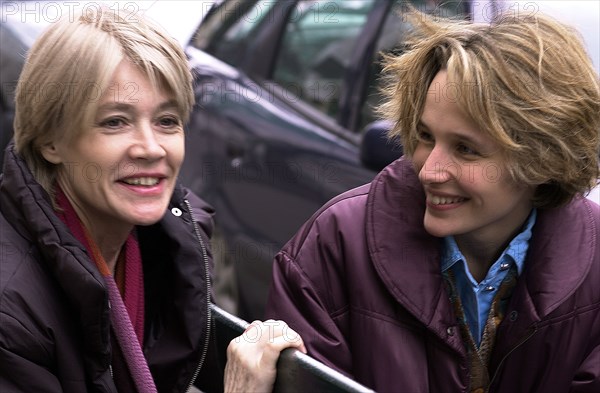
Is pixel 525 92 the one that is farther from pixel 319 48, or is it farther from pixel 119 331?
pixel 319 48

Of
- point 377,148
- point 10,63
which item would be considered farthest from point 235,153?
point 10,63

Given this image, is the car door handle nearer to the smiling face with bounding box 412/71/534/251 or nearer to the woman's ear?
the woman's ear

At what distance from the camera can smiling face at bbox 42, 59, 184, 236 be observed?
8.30 ft

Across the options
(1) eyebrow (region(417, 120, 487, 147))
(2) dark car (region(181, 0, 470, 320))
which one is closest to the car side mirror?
(2) dark car (region(181, 0, 470, 320))

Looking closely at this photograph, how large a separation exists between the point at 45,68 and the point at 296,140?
6.06ft

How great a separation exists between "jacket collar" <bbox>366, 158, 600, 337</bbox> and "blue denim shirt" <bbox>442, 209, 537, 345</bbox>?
3 cm

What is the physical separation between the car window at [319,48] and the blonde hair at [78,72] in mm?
1705

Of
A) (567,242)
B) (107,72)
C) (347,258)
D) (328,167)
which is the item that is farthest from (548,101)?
(328,167)

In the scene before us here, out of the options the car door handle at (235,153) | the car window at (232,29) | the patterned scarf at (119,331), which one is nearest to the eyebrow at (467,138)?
the patterned scarf at (119,331)

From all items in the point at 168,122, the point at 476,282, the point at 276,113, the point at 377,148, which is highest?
the point at 276,113

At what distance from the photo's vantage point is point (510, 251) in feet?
8.39

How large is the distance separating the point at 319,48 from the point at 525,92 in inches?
83.4

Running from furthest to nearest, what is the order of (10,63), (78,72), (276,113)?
(10,63)
(276,113)
(78,72)

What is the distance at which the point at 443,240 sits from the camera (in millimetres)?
2566
